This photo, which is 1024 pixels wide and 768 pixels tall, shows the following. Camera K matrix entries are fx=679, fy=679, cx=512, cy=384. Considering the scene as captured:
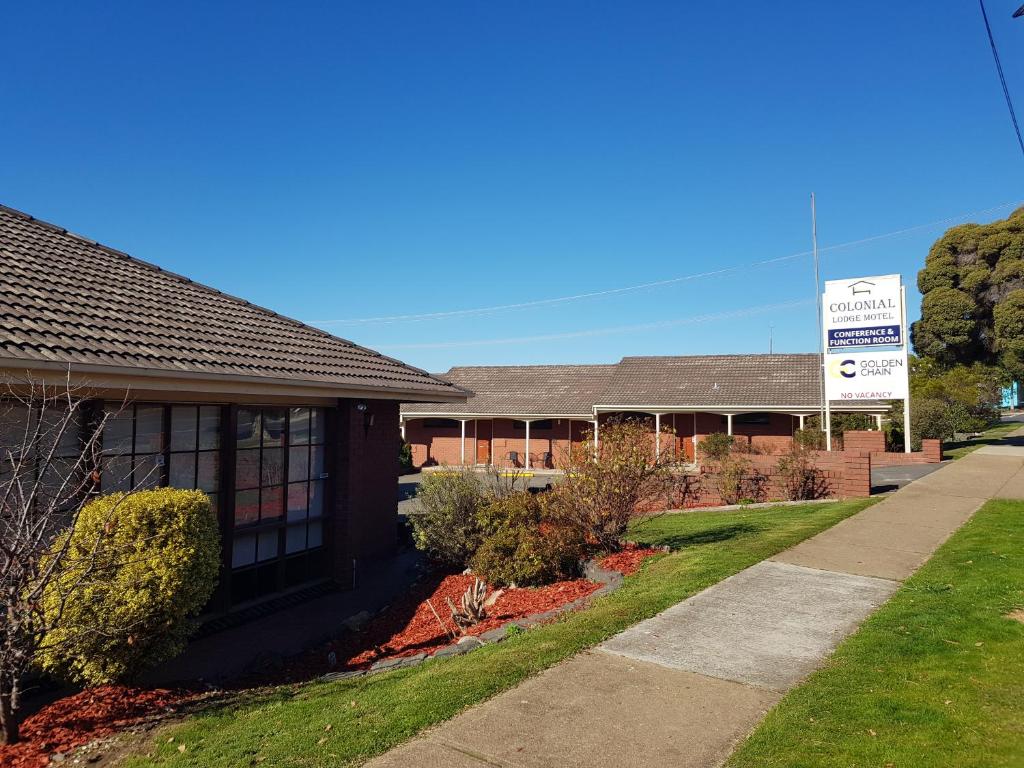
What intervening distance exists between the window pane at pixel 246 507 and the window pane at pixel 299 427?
3.21 feet

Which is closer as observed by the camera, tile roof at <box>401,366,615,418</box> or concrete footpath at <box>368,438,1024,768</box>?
concrete footpath at <box>368,438,1024,768</box>

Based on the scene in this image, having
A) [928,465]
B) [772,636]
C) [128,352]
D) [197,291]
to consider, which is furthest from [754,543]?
[928,465]

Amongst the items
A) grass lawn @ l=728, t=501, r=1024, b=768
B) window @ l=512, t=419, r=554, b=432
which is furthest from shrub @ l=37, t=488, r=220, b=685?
window @ l=512, t=419, r=554, b=432

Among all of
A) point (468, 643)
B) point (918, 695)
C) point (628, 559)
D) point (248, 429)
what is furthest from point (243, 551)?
point (918, 695)

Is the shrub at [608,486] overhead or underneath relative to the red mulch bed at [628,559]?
overhead

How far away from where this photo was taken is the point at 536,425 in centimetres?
3400

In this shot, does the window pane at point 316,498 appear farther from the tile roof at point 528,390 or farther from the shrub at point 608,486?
the tile roof at point 528,390

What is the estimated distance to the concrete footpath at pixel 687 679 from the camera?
3980 millimetres

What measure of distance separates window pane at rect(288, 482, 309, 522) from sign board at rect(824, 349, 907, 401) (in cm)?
1745

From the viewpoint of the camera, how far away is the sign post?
20906 millimetres

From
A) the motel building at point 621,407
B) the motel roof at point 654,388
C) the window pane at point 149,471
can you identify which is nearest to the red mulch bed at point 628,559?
the window pane at point 149,471

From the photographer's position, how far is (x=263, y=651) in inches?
296

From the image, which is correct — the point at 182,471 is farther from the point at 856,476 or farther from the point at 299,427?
the point at 856,476

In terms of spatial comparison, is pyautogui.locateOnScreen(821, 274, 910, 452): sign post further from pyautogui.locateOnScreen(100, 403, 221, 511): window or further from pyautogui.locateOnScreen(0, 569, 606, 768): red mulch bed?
pyautogui.locateOnScreen(100, 403, 221, 511): window
